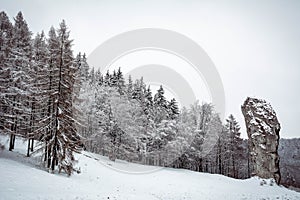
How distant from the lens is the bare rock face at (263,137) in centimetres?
2869

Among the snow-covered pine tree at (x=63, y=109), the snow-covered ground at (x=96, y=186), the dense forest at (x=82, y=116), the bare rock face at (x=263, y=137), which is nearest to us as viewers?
the snow-covered ground at (x=96, y=186)

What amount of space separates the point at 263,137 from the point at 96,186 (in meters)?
23.6

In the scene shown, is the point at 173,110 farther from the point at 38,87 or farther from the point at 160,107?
the point at 38,87

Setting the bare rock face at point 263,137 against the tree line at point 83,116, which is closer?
the tree line at point 83,116

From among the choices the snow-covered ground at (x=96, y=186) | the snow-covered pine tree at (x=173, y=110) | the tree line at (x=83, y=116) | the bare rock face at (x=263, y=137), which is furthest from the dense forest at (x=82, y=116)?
the bare rock face at (x=263, y=137)

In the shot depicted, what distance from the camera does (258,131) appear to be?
30.2m

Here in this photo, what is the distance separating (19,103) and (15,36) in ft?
23.4

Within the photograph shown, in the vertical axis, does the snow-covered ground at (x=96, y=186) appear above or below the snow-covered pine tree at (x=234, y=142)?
below

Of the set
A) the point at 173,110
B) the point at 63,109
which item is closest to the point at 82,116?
the point at 63,109

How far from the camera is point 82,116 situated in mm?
32219

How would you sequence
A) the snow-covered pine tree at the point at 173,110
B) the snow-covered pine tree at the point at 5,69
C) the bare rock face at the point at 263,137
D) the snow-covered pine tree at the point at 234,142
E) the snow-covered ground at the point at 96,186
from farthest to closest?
the snow-covered pine tree at the point at 173,110, the snow-covered pine tree at the point at 234,142, the bare rock face at the point at 263,137, the snow-covered pine tree at the point at 5,69, the snow-covered ground at the point at 96,186

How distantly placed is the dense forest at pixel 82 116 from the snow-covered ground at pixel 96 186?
193 centimetres

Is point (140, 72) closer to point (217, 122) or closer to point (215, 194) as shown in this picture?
point (217, 122)

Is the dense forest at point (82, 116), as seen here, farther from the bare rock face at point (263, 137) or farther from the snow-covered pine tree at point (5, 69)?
the bare rock face at point (263, 137)
